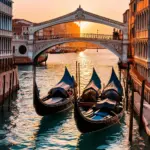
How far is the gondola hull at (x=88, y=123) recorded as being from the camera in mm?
8836

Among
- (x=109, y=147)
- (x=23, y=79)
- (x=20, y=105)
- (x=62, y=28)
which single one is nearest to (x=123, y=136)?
(x=109, y=147)

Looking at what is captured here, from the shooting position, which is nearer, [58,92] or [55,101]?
[55,101]

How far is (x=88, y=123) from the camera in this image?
9.14m

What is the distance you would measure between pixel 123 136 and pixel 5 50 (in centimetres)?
650

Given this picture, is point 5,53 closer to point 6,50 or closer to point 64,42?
point 6,50

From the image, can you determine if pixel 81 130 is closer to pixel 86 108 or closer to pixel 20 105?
pixel 86 108

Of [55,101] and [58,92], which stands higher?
[58,92]

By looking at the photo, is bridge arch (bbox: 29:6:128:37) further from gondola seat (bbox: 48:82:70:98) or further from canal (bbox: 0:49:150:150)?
canal (bbox: 0:49:150:150)

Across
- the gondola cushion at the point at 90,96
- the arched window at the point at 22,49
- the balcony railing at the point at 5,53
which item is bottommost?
the gondola cushion at the point at 90,96

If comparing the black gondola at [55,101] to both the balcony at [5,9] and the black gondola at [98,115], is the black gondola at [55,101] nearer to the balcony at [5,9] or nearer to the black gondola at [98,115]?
the black gondola at [98,115]

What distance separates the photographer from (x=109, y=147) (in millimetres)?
8727

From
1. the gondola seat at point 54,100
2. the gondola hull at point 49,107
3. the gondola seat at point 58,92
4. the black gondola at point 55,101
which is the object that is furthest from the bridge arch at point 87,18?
the gondola seat at point 54,100

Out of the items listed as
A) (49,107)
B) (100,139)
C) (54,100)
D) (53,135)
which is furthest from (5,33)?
(100,139)

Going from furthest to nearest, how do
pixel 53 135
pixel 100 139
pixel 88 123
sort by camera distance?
1. pixel 53 135
2. pixel 100 139
3. pixel 88 123
